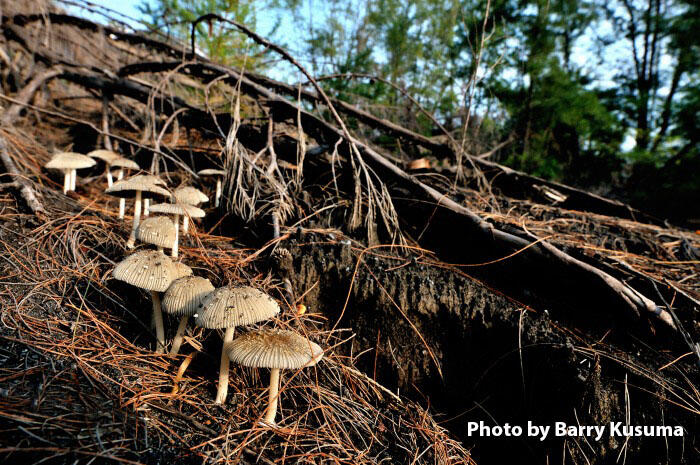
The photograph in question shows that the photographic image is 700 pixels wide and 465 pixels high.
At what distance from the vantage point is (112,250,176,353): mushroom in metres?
1.63

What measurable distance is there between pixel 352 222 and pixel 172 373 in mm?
1496

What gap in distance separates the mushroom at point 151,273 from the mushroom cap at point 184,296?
0.07 m

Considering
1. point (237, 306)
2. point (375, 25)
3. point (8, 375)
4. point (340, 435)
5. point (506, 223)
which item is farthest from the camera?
point (375, 25)

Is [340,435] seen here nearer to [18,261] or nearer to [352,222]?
[352,222]

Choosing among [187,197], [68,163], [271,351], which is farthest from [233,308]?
[68,163]

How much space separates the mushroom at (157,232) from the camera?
6.40 feet

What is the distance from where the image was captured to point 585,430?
1.61 metres

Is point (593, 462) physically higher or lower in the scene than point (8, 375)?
lower

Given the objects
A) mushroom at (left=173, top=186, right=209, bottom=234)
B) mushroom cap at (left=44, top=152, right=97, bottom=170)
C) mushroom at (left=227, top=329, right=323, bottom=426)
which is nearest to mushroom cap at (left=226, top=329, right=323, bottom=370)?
mushroom at (left=227, top=329, right=323, bottom=426)

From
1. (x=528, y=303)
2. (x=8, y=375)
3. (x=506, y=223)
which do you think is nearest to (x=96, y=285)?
(x=8, y=375)

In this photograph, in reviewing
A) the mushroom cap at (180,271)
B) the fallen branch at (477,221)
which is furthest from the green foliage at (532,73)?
the mushroom cap at (180,271)

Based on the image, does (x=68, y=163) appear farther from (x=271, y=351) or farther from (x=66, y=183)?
(x=271, y=351)

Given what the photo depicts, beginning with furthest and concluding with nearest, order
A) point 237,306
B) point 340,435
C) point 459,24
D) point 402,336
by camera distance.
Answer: point 459,24
point 402,336
point 340,435
point 237,306

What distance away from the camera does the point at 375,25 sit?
866 centimetres
